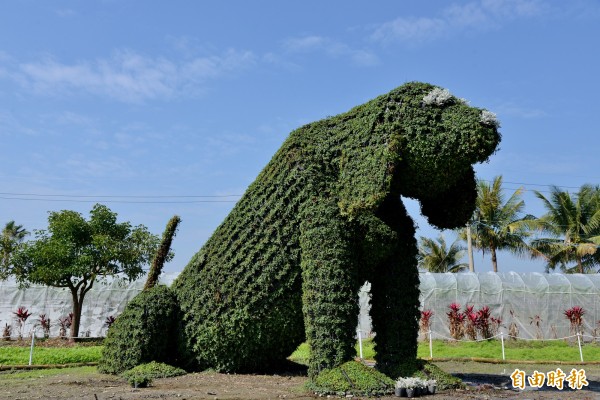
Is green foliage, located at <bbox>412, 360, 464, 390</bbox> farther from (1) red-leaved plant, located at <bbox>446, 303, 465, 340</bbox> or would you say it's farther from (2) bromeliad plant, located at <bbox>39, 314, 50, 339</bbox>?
(2) bromeliad plant, located at <bbox>39, 314, 50, 339</bbox>

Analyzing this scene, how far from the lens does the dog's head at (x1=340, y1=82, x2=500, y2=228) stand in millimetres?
6652

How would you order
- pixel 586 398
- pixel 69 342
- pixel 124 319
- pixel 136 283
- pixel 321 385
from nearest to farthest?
pixel 321 385 < pixel 586 398 < pixel 124 319 < pixel 69 342 < pixel 136 283

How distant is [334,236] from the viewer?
6812 mm

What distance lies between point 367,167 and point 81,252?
1753cm

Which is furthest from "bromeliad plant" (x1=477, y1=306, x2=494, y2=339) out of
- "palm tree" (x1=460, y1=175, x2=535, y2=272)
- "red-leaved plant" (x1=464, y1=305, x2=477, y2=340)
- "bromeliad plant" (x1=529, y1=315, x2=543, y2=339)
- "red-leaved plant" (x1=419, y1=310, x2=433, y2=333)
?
"palm tree" (x1=460, y1=175, x2=535, y2=272)

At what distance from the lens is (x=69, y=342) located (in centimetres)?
2048

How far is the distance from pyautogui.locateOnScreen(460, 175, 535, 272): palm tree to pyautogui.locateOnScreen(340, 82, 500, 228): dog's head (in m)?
25.8

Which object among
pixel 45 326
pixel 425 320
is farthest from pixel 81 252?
pixel 425 320

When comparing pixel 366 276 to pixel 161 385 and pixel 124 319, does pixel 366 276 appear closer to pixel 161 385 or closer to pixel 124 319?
pixel 161 385

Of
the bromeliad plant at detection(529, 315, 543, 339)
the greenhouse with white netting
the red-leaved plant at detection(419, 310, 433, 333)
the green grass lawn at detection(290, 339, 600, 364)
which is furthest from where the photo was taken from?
the greenhouse with white netting

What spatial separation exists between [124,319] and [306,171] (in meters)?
3.50

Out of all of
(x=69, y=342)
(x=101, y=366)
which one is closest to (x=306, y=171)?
(x=101, y=366)

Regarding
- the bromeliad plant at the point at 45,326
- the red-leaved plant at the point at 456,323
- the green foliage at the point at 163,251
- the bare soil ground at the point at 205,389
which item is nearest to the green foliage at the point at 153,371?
the bare soil ground at the point at 205,389

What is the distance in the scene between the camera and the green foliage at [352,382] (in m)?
6.14
